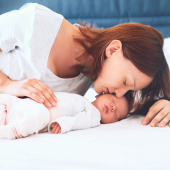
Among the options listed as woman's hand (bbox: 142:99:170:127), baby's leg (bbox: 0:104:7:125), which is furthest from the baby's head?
baby's leg (bbox: 0:104:7:125)

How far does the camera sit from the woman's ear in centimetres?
112

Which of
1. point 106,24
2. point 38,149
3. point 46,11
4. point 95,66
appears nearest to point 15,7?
point 106,24

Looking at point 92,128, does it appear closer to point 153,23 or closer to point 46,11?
point 46,11

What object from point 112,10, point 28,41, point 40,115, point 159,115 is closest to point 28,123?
point 40,115

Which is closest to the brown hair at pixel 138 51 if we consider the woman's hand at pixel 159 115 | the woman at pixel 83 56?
the woman at pixel 83 56

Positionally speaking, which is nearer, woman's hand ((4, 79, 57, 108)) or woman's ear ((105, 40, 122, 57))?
woman's hand ((4, 79, 57, 108))

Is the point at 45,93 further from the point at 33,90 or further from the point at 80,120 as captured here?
the point at 80,120

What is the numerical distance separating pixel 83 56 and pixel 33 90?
1.15ft

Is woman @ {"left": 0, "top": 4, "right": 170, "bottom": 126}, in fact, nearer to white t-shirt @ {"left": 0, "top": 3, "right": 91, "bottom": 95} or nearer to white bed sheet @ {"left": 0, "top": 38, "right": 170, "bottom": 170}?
white t-shirt @ {"left": 0, "top": 3, "right": 91, "bottom": 95}

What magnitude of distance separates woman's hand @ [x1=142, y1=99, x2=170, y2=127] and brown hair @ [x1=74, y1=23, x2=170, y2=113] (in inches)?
4.5

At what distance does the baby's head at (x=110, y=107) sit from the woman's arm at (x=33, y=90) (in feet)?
0.82

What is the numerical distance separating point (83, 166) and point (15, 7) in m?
1.72

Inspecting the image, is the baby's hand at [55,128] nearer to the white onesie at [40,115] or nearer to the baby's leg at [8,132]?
the white onesie at [40,115]

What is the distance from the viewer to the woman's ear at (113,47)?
3.68 feet
